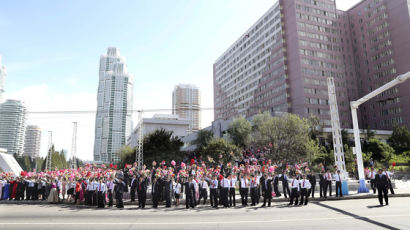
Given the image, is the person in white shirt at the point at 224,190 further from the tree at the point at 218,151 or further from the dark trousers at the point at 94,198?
the tree at the point at 218,151

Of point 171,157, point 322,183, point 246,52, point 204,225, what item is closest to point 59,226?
point 204,225

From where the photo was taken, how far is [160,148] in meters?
39.6

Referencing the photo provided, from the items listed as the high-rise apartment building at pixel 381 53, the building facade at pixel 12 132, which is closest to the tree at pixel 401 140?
the high-rise apartment building at pixel 381 53

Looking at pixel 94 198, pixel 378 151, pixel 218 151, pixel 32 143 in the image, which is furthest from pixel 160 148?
pixel 32 143

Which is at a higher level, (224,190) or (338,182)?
(338,182)

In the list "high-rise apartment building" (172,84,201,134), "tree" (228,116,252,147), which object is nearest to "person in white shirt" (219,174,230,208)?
"tree" (228,116,252,147)

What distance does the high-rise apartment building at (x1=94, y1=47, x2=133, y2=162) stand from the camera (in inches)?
6452

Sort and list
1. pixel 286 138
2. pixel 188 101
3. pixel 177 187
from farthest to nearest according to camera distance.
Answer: pixel 188 101
pixel 286 138
pixel 177 187

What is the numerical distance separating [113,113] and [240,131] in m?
128

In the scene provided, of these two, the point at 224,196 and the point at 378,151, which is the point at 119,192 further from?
the point at 378,151

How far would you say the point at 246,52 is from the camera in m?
101

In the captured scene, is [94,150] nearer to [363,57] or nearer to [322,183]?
[363,57]

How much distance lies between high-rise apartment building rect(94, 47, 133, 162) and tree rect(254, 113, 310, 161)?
137 meters

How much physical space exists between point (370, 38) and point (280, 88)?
35.0 meters
